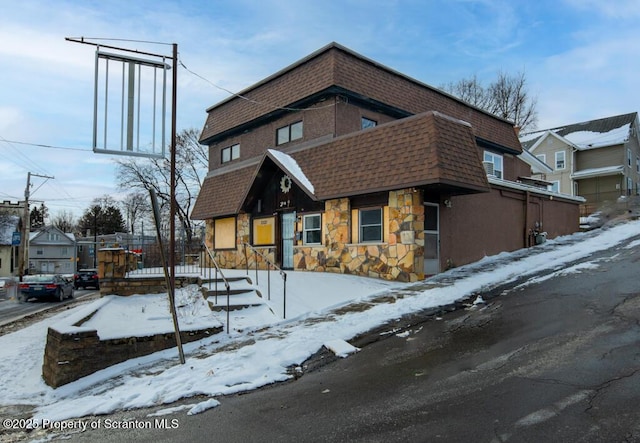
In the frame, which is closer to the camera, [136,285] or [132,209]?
[136,285]

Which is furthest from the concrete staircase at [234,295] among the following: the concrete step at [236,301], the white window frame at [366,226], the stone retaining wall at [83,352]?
the white window frame at [366,226]

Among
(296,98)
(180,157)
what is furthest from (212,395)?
(180,157)

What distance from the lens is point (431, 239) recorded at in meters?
13.6

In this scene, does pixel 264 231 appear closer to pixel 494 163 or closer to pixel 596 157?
pixel 494 163

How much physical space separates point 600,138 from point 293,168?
32470mm

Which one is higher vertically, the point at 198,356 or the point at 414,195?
the point at 414,195

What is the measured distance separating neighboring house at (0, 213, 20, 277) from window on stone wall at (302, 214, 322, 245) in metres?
46.7

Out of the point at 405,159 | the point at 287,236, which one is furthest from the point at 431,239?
the point at 287,236

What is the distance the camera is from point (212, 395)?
18.8ft

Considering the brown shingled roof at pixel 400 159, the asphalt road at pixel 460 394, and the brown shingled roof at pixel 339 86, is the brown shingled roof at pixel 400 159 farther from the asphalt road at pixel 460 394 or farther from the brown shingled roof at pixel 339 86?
the asphalt road at pixel 460 394

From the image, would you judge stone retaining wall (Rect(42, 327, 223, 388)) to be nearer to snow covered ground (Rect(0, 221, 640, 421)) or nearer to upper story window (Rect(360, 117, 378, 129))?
snow covered ground (Rect(0, 221, 640, 421))

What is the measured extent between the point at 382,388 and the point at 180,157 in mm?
40074

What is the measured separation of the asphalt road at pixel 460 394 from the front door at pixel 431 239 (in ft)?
17.9

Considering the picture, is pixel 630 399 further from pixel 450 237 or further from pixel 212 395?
pixel 450 237
